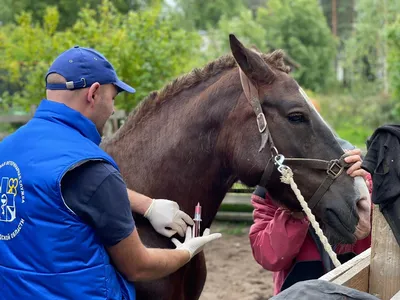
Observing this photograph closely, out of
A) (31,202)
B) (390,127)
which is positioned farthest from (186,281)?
(390,127)

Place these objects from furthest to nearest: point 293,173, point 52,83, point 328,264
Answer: point 328,264
point 293,173
point 52,83

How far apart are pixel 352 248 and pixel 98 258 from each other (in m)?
1.55

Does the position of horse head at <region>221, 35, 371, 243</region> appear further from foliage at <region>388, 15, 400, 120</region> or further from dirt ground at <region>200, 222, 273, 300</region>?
foliage at <region>388, 15, 400, 120</region>

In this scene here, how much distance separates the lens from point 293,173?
259 cm

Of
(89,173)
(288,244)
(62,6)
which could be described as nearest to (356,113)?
(62,6)

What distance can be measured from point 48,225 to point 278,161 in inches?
43.9

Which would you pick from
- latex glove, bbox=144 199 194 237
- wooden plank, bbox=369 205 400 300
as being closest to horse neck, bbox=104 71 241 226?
latex glove, bbox=144 199 194 237

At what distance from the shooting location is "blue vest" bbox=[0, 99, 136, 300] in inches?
75.8

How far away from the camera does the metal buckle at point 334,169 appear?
102 inches

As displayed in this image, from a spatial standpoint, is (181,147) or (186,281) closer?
(181,147)

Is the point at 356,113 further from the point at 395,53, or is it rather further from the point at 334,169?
the point at 334,169

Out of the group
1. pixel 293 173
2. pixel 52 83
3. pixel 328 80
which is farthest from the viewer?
pixel 328 80

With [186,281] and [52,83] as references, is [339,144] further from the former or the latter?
[52,83]

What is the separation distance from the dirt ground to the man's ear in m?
3.75
